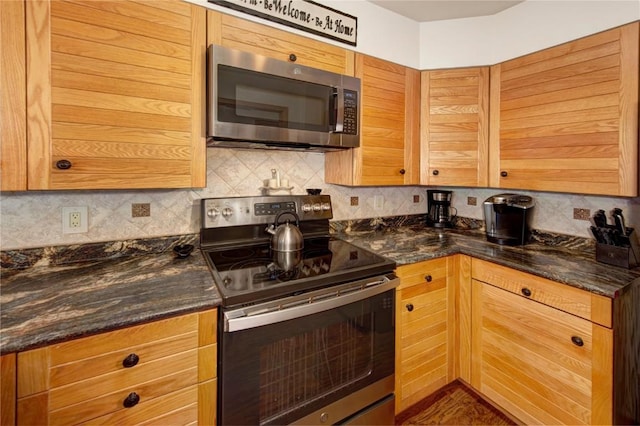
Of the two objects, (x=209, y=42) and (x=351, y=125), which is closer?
(x=209, y=42)

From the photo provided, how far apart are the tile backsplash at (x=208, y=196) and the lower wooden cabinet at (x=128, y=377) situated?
2.39 feet

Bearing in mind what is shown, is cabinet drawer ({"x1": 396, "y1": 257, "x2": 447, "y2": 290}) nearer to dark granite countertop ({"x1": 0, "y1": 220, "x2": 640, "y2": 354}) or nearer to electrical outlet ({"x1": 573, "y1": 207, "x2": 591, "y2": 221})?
dark granite countertop ({"x1": 0, "y1": 220, "x2": 640, "y2": 354})

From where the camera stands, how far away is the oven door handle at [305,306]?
1.04 meters

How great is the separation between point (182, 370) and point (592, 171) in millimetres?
2026

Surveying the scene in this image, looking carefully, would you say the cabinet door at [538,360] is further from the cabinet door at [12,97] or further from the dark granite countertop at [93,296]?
the cabinet door at [12,97]

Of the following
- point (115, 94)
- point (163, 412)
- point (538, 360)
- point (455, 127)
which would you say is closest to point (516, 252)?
point (538, 360)

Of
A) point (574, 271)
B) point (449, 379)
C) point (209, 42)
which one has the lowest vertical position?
point (449, 379)

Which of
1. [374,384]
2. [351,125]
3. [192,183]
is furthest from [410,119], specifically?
[374,384]

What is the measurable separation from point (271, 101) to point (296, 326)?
1.02 m

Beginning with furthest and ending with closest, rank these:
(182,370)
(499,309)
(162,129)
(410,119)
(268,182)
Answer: (410,119) → (268,182) → (499,309) → (162,129) → (182,370)

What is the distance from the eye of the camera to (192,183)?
1.37 meters

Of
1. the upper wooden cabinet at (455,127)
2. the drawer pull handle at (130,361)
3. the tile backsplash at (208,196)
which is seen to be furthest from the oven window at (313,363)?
the upper wooden cabinet at (455,127)

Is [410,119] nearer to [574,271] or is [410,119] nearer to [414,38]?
[414,38]

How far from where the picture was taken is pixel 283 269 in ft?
4.45
